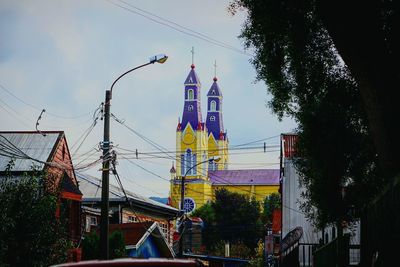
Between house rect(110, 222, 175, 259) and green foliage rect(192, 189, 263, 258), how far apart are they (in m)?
52.8

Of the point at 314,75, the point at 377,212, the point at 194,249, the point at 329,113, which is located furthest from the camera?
the point at 194,249

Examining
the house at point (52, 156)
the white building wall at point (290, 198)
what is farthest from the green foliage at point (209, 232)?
the house at point (52, 156)

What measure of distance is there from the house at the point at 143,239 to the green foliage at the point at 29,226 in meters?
15.9

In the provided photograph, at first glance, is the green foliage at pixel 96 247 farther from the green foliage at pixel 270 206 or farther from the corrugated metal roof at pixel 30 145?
the green foliage at pixel 270 206

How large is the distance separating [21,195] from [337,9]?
12.6m

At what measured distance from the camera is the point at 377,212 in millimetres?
10469

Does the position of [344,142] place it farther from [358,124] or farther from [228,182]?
[228,182]

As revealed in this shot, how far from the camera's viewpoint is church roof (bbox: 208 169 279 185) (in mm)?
181250

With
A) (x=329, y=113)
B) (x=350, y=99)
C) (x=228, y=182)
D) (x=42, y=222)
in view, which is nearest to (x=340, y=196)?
(x=329, y=113)

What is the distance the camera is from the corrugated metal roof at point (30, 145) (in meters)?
30.5

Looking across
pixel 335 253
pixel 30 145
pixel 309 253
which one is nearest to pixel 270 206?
pixel 30 145

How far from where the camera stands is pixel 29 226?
64.7 ft

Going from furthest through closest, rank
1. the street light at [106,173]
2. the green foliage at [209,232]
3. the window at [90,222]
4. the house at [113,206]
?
the green foliage at [209,232] < the house at [113,206] < the window at [90,222] < the street light at [106,173]

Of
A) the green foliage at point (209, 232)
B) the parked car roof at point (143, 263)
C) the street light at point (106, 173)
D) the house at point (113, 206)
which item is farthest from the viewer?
the green foliage at point (209, 232)
